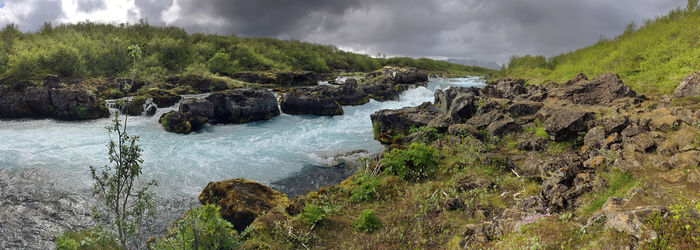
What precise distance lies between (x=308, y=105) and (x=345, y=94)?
542 cm

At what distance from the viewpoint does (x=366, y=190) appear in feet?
29.0

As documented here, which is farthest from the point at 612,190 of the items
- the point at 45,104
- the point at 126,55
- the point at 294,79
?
the point at 126,55

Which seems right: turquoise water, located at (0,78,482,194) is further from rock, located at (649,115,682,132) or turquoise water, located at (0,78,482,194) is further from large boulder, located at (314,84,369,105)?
rock, located at (649,115,682,132)

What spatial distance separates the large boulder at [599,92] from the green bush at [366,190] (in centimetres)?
1141

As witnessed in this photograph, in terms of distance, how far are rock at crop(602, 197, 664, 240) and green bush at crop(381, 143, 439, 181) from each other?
5.17 meters

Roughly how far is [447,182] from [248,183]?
6139 millimetres

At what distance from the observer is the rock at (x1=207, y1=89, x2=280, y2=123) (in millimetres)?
22672

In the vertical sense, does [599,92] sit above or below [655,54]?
below

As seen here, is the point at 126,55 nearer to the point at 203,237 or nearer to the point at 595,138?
the point at 203,237

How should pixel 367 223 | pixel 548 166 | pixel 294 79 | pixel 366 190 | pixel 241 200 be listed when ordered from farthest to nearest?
pixel 294 79 → pixel 366 190 → pixel 241 200 → pixel 548 166 → pixel 367 223

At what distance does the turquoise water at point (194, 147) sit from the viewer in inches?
512

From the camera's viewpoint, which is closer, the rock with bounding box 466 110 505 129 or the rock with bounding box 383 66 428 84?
the rock with bounding box 466 110 505 129

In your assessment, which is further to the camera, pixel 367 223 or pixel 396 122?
pixel 396 122

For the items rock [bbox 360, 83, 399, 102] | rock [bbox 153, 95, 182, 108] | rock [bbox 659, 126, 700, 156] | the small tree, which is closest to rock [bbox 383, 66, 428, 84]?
rock [bbox 360, 83, 399, 102]
